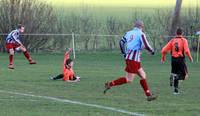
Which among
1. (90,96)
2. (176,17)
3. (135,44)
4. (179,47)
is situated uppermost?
(135,44)

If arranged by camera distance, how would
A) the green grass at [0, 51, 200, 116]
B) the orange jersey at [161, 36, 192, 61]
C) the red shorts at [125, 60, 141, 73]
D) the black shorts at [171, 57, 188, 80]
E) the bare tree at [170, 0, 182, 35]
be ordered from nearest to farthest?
the green grass at [0, 51, 200, 116], the red shorts at [125, 60, 141, 73], the orange jersey at [161, 36, 192, 61], the black shorts at [171, 57, 188, 80], the bare tree at [170, 0, 182, 35]

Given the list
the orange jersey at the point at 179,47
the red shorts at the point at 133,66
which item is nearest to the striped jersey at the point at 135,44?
the red shorts at the point at 133,66

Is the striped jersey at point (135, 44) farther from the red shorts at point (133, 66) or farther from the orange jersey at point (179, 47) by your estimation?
the orange jersey at point (179, 47)

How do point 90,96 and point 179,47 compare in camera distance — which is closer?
point 90,96

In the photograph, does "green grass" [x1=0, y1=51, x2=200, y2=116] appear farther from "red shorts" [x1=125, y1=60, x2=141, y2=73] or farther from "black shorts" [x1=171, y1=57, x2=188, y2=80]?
"red shorts" [x1=125, y1=60, x2=141, y2=73]

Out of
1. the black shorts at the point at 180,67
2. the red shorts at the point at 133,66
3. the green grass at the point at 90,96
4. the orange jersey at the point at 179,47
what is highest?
the orange jersey at the point at 179,47

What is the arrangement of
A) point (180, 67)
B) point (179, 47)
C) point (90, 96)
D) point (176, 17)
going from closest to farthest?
point (90, 96)
point (179, 47)
point (180, 67)
point (176, 17)

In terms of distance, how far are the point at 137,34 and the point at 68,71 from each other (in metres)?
6.39

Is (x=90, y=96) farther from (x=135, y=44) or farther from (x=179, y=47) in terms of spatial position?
(x=179, y=47)

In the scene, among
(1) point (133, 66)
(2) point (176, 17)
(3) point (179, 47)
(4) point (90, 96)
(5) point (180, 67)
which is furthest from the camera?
(2) point (176, 17)

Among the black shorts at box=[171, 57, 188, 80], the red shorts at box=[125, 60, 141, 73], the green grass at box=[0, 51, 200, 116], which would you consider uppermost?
the red shorts at box=[125, 60, 141, 73]

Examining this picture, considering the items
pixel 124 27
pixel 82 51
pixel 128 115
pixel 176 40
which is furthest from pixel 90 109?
pixel 124 27

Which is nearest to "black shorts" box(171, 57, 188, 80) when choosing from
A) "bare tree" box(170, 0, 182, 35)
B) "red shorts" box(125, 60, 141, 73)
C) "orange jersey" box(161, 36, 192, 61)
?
"orange jersey" box(161, 36, 192, 61)

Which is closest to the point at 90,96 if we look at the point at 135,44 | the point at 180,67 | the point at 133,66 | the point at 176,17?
the point at 133,66
